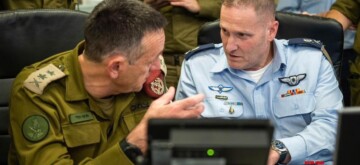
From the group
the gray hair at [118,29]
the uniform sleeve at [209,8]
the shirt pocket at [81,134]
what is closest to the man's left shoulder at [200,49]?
the gray hair at [118,29]

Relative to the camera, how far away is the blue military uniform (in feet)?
6.45

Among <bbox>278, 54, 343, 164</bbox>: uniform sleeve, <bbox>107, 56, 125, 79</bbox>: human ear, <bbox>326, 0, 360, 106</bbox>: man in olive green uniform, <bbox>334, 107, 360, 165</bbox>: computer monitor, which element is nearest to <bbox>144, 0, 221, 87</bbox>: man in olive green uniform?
<bbox>326, 0, 360, 106</bbox>: man in olive green uniform

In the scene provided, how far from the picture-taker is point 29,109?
1.73 metres

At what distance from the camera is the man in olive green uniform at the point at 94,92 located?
1.69 m

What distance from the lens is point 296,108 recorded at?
1990 mm

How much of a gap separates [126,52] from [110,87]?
0.15 metres

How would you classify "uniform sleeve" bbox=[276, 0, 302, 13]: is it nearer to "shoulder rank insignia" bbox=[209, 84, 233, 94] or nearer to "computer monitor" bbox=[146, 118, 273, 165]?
"shoulder rank insignia" bbox=[209, 84, 233, 94]

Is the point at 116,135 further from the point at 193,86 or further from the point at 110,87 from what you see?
the point at 193,86

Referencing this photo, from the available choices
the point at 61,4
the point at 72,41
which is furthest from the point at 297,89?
the point at 61,4

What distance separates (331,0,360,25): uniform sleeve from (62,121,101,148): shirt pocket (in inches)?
59.6

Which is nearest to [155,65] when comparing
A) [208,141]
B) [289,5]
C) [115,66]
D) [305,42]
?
[115,66]

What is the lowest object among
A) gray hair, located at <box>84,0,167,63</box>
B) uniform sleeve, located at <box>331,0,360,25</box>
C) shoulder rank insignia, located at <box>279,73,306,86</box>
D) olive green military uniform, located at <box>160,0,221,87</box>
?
olive green military uniform, located at <box>160,0,221,87</box>

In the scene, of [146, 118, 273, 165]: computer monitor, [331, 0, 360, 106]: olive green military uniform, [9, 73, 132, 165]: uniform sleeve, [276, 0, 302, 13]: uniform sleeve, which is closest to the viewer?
[146, 118, 273, 165]: computer monitor

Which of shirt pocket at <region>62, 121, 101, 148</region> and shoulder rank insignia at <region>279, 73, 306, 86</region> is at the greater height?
shoulder rank insignia at <region>279, 73, 306, 86</region>
